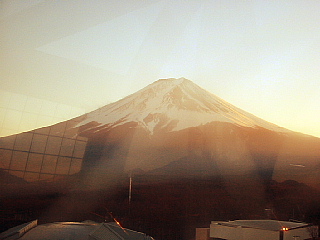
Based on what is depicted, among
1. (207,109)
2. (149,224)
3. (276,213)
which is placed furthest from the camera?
(207,109)

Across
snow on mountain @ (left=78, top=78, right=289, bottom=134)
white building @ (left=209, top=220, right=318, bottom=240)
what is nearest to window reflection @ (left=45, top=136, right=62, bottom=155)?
snow on mountain @ (left=78, top=78, right=289, bottom=134)

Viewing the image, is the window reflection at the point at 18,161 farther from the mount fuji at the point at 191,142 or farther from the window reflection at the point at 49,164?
the mount fuji at the point at 191,142

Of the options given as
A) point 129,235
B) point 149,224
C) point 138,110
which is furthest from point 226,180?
point 129,235

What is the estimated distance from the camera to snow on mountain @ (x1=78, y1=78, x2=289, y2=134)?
62.4 feet

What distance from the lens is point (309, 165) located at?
1614 centimetres

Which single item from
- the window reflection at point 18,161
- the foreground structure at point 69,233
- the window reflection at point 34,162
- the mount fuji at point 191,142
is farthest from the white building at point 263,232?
the window reflection at point 18,161

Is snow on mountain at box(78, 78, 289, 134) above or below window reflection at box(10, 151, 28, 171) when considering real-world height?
above

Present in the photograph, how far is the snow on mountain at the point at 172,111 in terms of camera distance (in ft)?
62.4

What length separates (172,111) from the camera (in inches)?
814

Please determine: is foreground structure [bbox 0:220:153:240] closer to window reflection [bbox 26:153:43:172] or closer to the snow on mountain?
window reflection [bbox 26:153:43:172]

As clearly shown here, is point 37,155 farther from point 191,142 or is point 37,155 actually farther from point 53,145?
point 191,142

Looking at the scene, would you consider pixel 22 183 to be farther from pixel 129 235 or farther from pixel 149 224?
pixel 129 235

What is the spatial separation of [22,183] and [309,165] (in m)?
13.8

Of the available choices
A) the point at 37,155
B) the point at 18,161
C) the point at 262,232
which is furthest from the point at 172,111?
the point at 262,232
